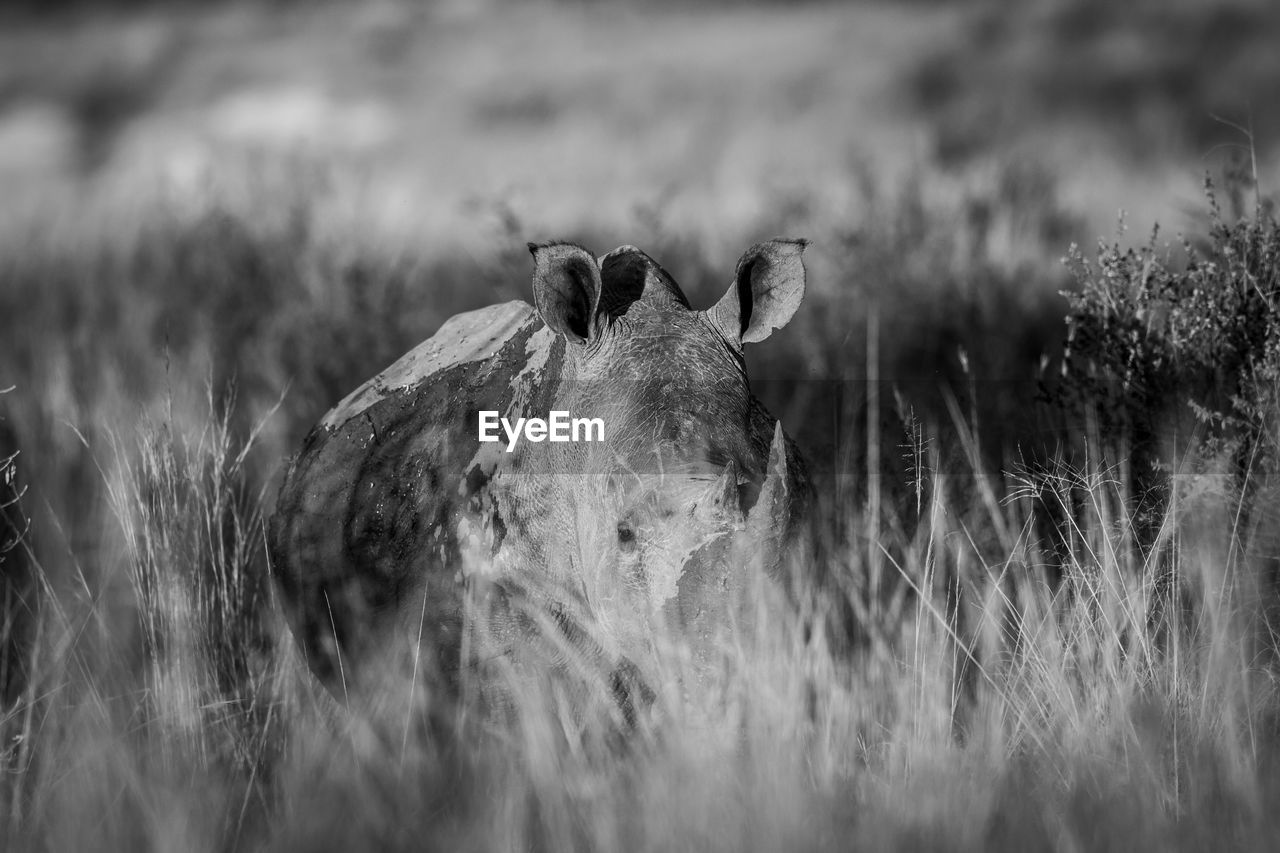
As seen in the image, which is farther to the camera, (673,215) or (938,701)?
(673,215)

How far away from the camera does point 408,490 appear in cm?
436

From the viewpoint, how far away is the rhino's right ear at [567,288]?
371cm

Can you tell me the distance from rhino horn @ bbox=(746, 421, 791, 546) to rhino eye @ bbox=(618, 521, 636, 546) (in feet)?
1.02

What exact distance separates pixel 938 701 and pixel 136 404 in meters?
4.66

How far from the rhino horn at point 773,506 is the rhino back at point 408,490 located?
3.19ft

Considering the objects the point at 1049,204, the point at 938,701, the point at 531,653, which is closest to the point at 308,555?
the point at 531,653

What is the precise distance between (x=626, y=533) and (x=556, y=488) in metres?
0.51

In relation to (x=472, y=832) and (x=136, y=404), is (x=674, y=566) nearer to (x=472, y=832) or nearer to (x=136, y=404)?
(x=472, y=832)

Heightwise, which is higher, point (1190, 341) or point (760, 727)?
point (1190, 341)

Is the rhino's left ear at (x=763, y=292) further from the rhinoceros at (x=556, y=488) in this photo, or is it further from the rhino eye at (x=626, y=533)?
the rhino eye at (x=626, y=533)

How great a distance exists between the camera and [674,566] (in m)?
3.21

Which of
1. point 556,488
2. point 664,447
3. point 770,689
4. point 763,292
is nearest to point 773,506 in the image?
point 664,447

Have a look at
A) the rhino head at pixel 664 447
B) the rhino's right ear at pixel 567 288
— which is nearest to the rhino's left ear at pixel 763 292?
the rhino head at pixel 664 447

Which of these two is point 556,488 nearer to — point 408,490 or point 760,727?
point 408,490
